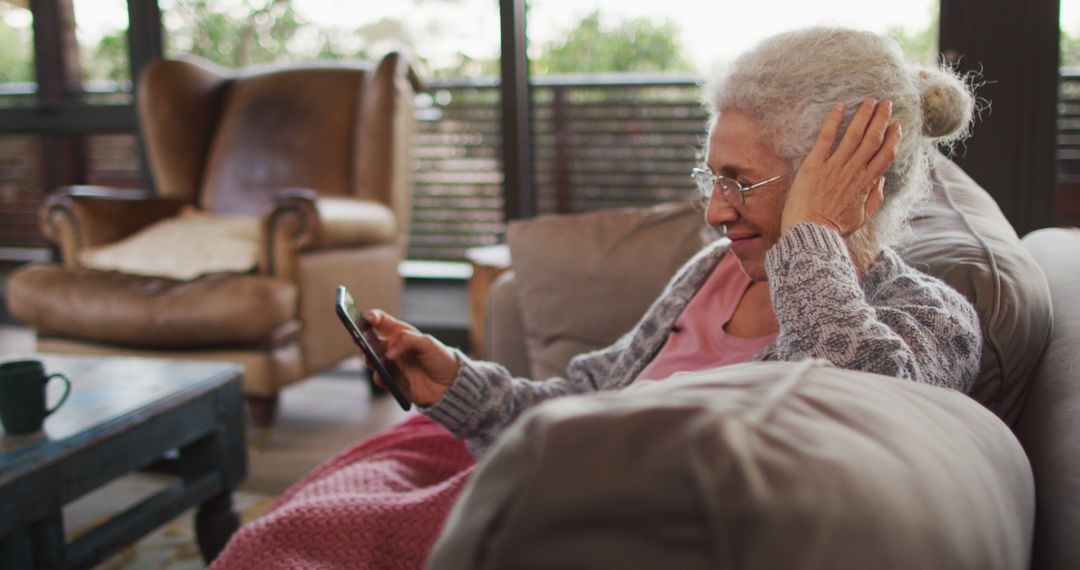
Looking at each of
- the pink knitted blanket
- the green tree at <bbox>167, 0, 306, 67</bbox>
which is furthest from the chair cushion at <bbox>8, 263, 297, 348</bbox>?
the green tree at <bbox>167, 0, 306, 67</bbox>

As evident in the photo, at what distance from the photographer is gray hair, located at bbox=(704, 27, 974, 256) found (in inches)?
39.0

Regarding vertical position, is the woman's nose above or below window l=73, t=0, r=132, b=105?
below

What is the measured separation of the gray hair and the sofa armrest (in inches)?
26.2

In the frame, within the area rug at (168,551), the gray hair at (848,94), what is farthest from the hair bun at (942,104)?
the area rug at (168,551)

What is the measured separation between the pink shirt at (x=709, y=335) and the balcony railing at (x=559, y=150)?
255cm

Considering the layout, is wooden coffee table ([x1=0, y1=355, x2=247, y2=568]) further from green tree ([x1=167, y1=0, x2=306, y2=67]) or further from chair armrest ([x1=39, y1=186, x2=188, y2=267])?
green tree ([x1=167, y1=0, x2=306, y2=67])

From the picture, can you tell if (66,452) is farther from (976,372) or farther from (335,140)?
(335,140)

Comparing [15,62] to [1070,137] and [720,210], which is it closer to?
[720,210]

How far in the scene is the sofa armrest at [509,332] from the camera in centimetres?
166

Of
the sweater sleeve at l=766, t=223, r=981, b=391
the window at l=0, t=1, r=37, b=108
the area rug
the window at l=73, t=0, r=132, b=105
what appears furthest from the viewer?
the window at l=0, t=1, r=37, b=108

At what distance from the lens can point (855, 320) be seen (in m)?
0.83

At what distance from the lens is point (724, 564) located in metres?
0.30

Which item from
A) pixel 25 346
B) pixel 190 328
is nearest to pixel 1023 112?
pixel 190 328

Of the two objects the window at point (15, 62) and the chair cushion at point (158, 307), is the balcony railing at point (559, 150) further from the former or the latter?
the window at point (15, 62)
